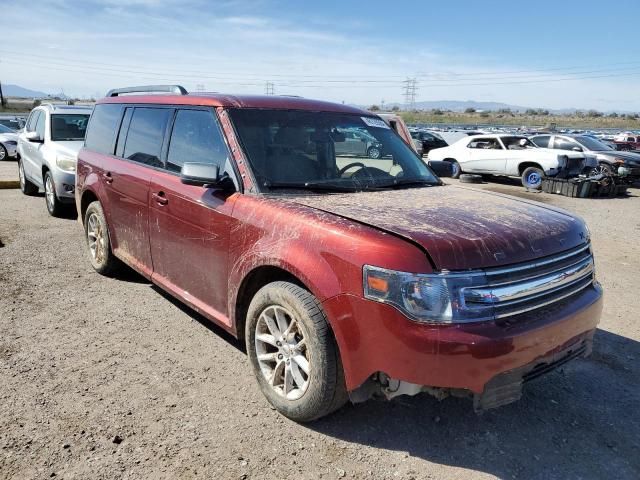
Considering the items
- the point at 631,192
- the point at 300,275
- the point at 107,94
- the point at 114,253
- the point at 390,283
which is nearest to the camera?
the point at 390,283

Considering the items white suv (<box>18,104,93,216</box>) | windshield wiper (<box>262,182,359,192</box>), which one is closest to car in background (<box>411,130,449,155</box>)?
white suv (<box>18,104,93,216</box>)

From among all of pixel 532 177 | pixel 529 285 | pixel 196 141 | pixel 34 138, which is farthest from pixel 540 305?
pixel 532 177

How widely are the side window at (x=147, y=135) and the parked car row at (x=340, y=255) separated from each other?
2cm

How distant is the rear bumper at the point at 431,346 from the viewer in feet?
7.96

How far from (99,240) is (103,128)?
118 cm

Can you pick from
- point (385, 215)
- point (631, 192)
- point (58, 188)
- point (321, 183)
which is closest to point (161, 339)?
point (321, 183)

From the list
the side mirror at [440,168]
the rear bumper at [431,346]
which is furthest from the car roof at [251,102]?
the rear bumper at [431,346]

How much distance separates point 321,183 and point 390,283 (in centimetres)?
127

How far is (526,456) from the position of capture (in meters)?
2.84

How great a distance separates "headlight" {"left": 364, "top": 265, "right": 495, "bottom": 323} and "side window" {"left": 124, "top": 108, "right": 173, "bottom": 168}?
98.2 inches

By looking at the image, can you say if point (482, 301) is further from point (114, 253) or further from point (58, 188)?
point (58, 188)

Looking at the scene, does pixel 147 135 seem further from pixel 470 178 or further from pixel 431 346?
pixel 470 178

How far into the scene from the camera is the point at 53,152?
27.1ft

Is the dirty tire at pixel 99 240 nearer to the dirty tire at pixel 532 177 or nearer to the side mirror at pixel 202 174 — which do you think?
the side mirror at pixel 202 174
